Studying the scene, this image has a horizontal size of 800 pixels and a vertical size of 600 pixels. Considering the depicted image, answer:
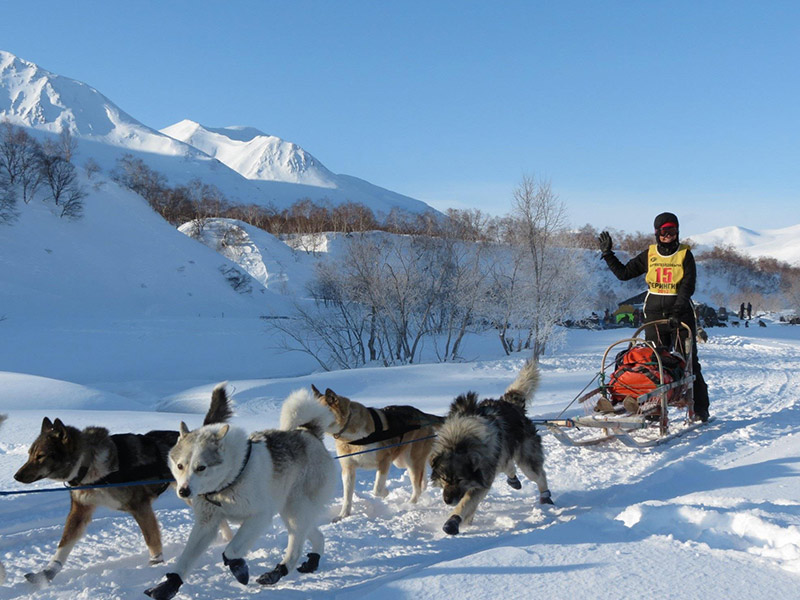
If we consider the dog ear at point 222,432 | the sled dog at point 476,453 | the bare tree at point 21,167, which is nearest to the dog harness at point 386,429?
the sled dog at point 476,453

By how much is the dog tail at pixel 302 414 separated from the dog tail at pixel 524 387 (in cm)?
188

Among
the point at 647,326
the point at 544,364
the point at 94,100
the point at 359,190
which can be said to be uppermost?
the point at 94,100

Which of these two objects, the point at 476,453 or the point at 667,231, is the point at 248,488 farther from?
the point at 667,231

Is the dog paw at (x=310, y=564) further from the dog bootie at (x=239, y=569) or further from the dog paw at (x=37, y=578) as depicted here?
the dog paw at (x=37, y=578)

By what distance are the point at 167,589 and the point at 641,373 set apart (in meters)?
5.59

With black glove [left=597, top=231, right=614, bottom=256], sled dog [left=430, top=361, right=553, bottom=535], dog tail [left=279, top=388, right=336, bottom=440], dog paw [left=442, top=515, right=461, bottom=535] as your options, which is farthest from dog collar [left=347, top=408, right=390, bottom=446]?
black glove [left=597, top=231, right=614, bottom=256]

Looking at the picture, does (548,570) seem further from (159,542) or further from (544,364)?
(544,364)

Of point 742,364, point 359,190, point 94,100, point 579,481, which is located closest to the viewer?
point 579,481

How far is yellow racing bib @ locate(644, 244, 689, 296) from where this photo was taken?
24.3ft

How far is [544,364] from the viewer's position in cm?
2020

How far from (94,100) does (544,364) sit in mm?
127463

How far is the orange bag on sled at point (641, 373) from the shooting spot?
699cm

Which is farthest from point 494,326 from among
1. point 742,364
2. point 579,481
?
point 579,481

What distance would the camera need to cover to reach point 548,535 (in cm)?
391
